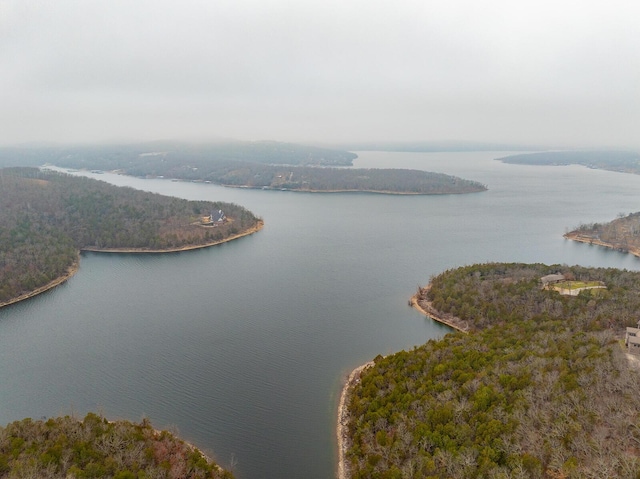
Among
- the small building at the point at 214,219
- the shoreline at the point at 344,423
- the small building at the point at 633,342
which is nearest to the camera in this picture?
the shoreline at the point at 344,423

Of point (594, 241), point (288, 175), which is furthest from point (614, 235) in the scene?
point (288, 175)

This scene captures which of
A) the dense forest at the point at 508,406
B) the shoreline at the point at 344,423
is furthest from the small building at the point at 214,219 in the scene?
the dense forest at the point at 508,406

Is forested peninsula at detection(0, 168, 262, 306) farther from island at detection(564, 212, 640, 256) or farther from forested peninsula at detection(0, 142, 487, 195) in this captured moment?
island at detection(564, 212, 640, 256)

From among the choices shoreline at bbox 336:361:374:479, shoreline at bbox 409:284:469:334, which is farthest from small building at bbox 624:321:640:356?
shoreline at bbox 336:361:374:479

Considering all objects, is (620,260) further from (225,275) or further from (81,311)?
(81,311)

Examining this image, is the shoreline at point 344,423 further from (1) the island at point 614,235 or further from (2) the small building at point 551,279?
(1) the island at point 614,235
